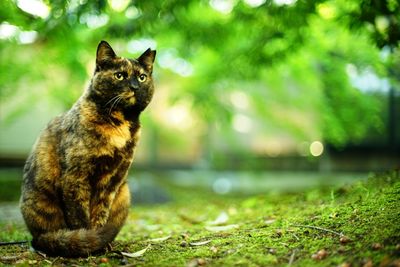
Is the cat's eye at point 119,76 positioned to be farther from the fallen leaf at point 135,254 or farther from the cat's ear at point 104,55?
the fallen leaf at point 135,254

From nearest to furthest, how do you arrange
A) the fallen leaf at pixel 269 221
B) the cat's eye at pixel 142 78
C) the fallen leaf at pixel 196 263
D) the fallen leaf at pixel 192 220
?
the fallen leaf at pixel 196 263, the cat's eye at pixel 142 78, the fallen leaf at pixel 269 221, the fallen leaf at pixel 192 220

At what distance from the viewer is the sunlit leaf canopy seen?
3672 millimetres

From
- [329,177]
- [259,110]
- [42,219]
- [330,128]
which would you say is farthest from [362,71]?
[42,219]

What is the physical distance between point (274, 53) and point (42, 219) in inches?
120

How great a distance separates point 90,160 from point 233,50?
3499 mm

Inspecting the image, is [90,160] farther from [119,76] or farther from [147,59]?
[147,59]

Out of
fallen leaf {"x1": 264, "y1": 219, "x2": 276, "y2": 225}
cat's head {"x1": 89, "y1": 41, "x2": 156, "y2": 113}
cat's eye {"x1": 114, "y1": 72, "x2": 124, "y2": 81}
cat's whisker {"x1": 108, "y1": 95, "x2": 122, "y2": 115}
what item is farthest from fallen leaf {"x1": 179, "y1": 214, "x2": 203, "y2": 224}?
cat's eye {"x1": 114, "y1": 72, "x2": 124, "y2": 81}

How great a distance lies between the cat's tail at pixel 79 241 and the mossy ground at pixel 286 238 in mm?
62

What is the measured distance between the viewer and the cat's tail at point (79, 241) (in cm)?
268

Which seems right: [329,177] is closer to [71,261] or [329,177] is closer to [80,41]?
[80,41]

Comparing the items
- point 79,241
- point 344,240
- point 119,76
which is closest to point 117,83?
point 119,76

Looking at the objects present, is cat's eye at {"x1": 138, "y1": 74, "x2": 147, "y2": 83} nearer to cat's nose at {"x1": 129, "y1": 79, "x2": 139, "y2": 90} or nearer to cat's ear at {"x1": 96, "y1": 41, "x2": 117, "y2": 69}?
cat's nose at {"x1": 129, "y1": 79, "x2": 139, "y2": 90}

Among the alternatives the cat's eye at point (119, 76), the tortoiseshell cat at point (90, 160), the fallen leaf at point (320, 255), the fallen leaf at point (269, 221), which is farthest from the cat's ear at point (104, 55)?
the fallen leaf at point (320, 255)

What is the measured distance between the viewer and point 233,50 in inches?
226
